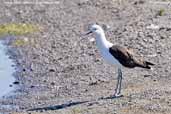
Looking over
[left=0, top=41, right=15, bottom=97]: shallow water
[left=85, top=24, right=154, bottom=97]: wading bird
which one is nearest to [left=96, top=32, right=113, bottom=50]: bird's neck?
[left=85, top=24, right=154, bottom=97]: wading bird

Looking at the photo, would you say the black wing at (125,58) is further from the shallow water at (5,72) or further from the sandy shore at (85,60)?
the shallow water at (5,72)

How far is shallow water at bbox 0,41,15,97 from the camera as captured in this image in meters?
20.8

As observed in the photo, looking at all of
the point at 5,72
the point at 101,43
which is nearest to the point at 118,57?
the point at 101,43

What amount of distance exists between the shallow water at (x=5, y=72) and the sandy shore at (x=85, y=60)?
0.83ft

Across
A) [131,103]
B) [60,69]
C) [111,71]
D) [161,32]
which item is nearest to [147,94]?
[131,103]

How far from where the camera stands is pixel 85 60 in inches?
914

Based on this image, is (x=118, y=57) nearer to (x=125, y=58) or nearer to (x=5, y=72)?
(x=125, y=58)

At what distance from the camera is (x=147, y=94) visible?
16797 mm

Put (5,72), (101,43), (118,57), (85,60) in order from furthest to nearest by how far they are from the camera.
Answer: (85,60) → (5,72) → (101,43) → (118,57)

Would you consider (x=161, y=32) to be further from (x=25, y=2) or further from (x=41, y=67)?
(x=25, y=2)

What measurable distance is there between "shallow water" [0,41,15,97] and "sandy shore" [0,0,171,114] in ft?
0.83

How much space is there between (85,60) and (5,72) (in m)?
2.37

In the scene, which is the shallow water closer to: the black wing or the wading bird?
the wading bird

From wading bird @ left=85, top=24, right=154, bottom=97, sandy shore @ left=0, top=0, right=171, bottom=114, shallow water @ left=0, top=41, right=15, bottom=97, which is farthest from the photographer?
shallow water @ left=0, top=41, right=15, bottom=97
